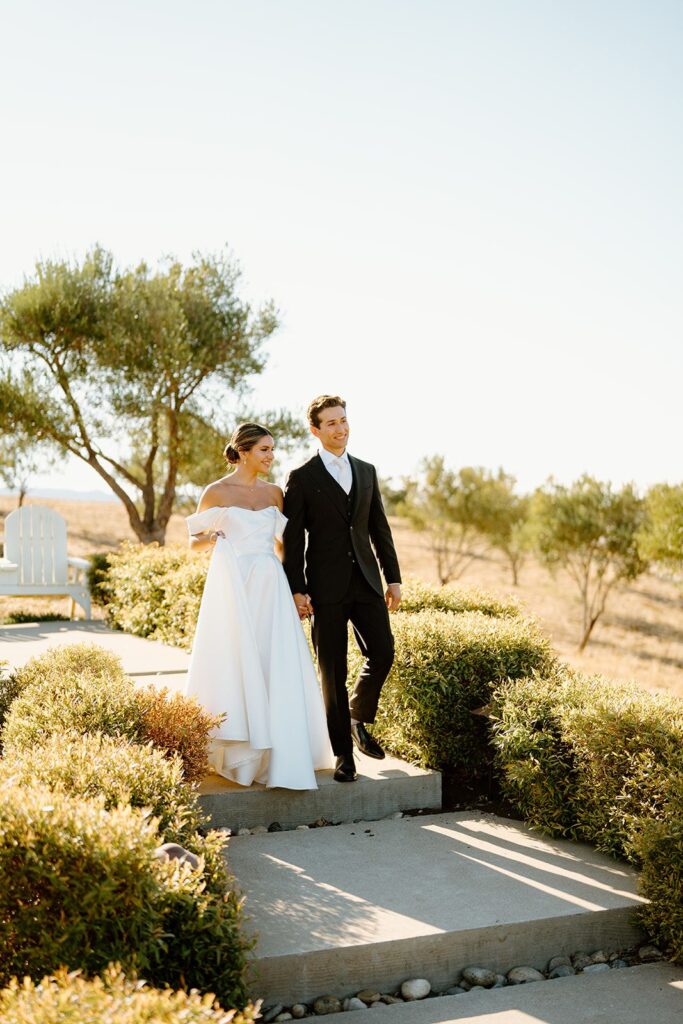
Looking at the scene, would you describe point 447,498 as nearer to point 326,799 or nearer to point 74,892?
point 326,799

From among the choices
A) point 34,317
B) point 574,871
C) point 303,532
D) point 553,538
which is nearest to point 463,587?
point 303,532

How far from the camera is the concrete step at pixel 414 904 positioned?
10.6 feet

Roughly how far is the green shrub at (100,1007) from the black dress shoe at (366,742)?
11.3 ft

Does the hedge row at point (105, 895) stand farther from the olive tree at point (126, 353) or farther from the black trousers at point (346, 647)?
the olive tree at point (126, 353)

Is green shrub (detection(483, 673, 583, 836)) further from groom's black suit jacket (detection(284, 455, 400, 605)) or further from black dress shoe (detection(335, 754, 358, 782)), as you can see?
groom's black suit jacket (detection(284, 455, 400, 605))

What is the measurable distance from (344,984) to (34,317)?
1703cm

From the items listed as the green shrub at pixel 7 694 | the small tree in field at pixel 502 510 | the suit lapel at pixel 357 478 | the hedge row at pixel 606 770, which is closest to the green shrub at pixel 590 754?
the hedge row at pixel 606 770

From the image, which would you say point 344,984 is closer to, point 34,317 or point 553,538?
point 34,317

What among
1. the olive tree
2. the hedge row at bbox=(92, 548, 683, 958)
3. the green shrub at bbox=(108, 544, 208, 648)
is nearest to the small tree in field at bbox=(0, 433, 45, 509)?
the olive tree

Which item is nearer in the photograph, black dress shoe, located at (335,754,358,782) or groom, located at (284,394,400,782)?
black dress shoe, located at (335,754,358,782)

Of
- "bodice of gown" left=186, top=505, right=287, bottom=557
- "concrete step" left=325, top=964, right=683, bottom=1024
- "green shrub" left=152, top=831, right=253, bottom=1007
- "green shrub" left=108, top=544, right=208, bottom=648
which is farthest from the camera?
"green shrub" left=108, top=544, right=208, bottom=648

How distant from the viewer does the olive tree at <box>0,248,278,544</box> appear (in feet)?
60.4

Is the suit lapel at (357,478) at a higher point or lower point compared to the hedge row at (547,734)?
higher

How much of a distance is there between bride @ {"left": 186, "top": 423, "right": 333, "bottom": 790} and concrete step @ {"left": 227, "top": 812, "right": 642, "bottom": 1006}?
486 millimetres
